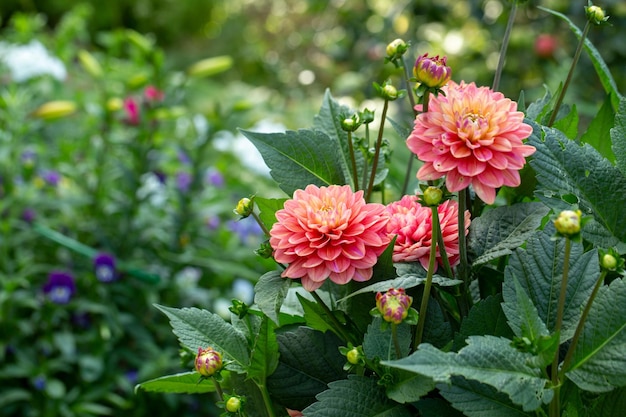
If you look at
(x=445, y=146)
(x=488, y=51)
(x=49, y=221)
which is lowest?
(x=49, y=221)

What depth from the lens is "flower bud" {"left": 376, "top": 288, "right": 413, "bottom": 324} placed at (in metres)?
0.46

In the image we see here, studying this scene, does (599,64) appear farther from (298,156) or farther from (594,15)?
(298,156)

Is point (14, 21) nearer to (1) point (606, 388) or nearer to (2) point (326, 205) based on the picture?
(2) point (326, 205)

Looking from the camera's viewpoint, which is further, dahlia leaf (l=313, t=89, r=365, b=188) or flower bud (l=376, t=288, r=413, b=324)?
dahlia leaf (l=313, t=89, r=365, b=188)

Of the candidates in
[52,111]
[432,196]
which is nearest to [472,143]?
[432,196]

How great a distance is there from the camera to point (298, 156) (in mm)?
586

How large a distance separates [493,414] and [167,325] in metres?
1.38

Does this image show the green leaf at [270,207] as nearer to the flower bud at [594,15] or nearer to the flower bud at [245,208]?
the flower bud at [245,208]

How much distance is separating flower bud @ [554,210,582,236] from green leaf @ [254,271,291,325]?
19 centimetres

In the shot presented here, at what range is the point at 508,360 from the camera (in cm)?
44

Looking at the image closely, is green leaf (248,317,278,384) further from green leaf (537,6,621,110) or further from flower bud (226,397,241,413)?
green leaf (537,6,621,110)

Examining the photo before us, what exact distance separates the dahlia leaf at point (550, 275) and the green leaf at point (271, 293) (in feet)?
0.50

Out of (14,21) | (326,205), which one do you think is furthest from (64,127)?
(326,205)

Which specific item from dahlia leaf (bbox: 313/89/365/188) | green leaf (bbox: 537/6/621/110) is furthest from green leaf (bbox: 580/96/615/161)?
dahlia leaf (bbox: 313/89/365/188)
